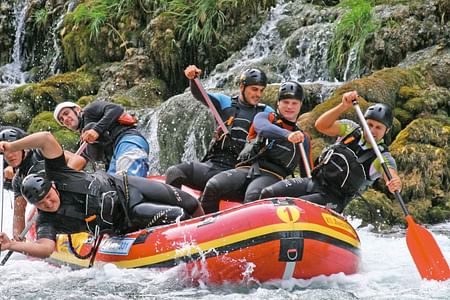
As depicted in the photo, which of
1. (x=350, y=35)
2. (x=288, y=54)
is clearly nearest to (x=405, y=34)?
(x=350, y=35)

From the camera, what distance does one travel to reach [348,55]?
12.3 meters

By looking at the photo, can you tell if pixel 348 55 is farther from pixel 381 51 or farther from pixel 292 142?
pixel 292 142

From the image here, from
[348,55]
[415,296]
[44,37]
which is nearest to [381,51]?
[348,55]

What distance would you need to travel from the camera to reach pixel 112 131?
7.56 metres

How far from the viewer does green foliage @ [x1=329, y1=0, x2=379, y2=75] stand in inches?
479

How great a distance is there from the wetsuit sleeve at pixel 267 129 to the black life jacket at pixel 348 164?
0.40 m

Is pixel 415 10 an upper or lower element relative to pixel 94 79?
upper

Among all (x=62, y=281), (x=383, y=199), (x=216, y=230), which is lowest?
(x=383, y=199)

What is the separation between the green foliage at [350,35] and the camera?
479 inches

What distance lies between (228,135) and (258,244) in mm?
1859

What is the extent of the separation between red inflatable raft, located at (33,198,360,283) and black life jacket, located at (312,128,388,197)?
0.41 metres

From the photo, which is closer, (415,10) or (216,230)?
(216,230)

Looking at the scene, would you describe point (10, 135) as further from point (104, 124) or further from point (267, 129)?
point (267, 129)

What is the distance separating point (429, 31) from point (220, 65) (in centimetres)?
363
